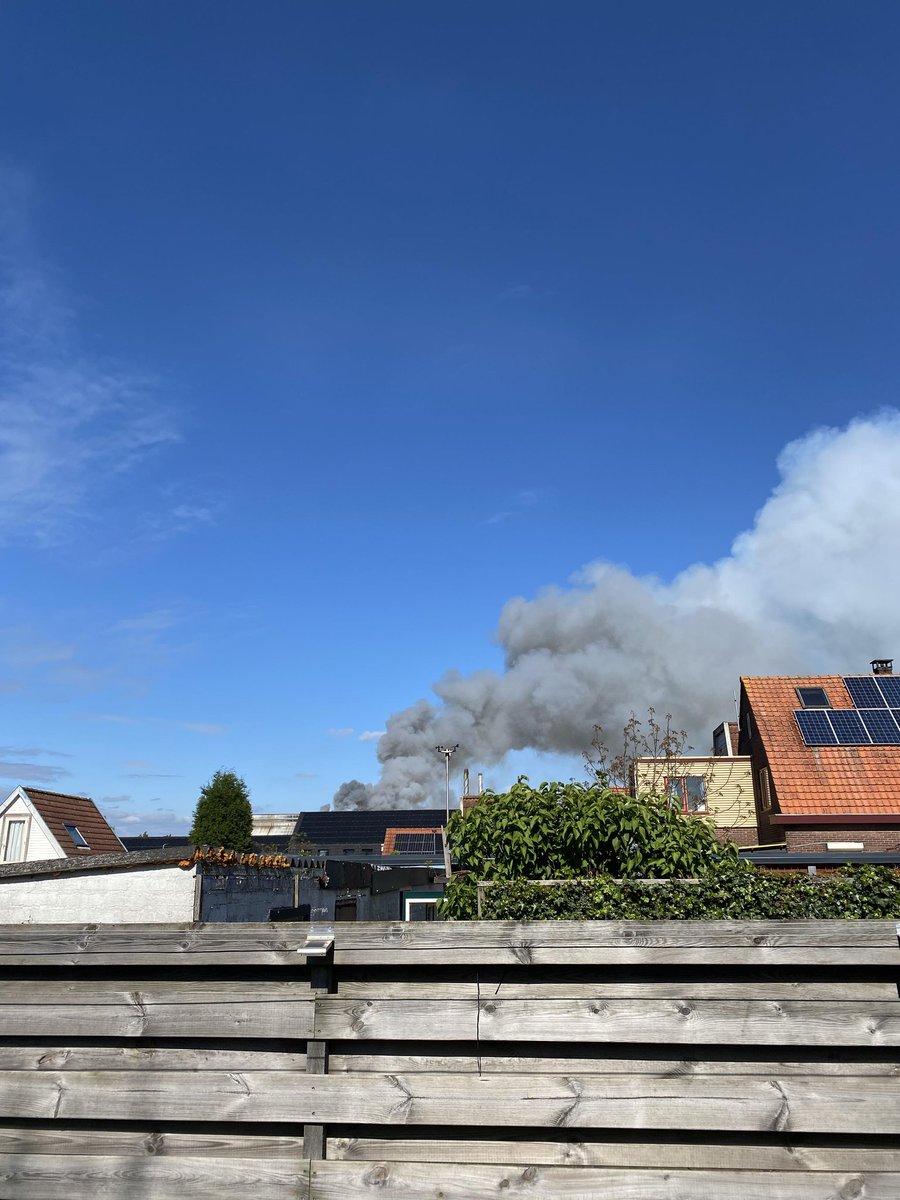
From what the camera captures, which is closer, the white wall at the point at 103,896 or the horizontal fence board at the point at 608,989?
the horizontal fence board at the point at 608,989

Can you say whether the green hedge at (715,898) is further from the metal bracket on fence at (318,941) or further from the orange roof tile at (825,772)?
the orange roof tile at (825,772)

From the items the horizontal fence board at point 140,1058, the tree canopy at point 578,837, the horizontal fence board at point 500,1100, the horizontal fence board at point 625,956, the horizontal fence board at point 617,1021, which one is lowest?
the horizontal fence board at point 500,1100

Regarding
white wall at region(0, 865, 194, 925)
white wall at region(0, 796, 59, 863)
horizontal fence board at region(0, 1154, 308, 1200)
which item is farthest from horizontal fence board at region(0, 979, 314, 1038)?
white wall at region(0, 796, 59, 863)

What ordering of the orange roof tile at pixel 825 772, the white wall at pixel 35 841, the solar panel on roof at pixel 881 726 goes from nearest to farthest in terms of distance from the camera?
the orange roof tile at pixel 825 772 → the solar panel on roof at pixel 881 726 → the white wall at pixel 35 841

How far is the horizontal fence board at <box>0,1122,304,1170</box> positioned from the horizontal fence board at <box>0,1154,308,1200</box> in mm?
24

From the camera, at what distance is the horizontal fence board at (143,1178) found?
3158mm

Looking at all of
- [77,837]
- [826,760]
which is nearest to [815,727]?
[826,760]

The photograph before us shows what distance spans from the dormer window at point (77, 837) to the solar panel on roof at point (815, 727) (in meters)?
27.1

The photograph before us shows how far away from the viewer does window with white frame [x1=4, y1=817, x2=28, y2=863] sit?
3125cm

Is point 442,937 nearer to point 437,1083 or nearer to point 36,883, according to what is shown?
point 437,1083

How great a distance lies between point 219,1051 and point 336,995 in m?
0.53

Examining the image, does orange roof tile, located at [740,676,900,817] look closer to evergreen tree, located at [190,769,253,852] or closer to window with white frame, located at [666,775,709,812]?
window with white frame, located at [666,775,709,812]

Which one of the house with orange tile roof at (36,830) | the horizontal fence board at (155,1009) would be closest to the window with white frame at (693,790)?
the house with orange tile roof at (36,830)

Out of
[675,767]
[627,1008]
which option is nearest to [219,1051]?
[627,1008]
